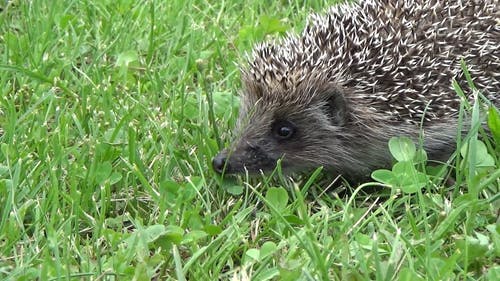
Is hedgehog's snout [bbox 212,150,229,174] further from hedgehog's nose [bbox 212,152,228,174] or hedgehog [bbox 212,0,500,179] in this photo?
hedgehog [bbox 212,0,500,179]

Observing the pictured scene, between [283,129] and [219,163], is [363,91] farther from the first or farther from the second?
[219,163]

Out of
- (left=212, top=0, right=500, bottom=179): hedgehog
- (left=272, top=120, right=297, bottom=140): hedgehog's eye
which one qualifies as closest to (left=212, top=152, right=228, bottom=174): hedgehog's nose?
(left=212, top=0, right=500, bottom=179): hedgehog

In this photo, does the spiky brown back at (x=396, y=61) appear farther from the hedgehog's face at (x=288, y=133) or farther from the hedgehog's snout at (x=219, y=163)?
the hedgehog's snout at (x=219, y=163)

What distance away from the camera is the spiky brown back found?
4.05m

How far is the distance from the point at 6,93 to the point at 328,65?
1.57 m

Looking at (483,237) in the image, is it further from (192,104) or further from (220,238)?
(192,104)

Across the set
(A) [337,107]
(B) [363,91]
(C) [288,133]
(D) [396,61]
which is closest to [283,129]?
(C) [288,133]

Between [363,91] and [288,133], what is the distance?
37 cm

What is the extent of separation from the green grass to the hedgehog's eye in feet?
0.63

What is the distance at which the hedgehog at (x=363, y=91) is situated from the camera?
13.2ft

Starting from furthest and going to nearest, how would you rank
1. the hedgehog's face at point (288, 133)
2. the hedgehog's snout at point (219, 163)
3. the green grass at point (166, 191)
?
the hedgehog's face at point (288, 133)
the hedgehog's snout at point (219, 163)
the green grass at point (166, 191)

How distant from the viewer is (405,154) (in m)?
3.81

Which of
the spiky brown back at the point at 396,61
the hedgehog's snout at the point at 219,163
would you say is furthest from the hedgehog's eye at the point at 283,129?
the hedgehog's snout at the point at 219,163

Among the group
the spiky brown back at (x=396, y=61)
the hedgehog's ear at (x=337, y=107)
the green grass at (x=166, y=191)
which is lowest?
the green grass at (x=166, y=191)
